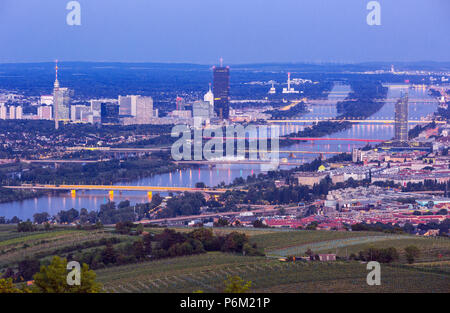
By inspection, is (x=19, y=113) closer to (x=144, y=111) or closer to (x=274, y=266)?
(x=144, y=111)

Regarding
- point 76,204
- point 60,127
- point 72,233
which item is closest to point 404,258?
point 72,233

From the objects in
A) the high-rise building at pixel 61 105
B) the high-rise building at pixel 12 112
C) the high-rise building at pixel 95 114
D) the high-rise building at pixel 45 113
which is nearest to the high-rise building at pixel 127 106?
the high-rise building at pixel 95 114

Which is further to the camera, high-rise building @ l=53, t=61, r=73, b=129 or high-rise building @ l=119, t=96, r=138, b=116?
high-rise building @ l=119, t=96, r=138, b=116

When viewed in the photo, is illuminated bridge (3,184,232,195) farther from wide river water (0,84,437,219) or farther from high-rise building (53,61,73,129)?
high-rise building (53,61,73,129)

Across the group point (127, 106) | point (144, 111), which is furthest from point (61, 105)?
point (144, 111)

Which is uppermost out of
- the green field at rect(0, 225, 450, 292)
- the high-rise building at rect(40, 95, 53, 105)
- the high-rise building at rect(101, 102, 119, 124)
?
the high-rise building at rect(40, 95, 53, 105)

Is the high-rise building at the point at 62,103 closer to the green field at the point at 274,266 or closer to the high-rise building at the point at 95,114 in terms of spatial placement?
the high-rise building at the point at 95,114

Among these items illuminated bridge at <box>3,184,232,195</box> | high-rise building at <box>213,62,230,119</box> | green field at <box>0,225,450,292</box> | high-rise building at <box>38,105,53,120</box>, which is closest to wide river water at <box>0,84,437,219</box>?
illuminated bridge at <box>3,184,232,195</box>
